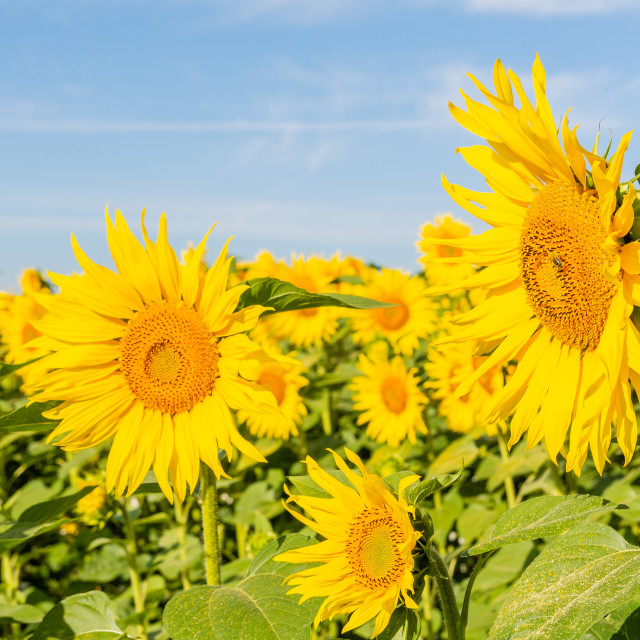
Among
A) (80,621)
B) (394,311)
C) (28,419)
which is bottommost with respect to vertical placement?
(80,621)

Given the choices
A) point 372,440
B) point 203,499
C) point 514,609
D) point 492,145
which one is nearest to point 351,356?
point 372,440

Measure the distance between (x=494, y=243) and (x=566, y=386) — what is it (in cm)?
37

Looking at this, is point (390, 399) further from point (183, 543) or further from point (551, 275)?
point (551, 275)

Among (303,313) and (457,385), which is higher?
(303,313)

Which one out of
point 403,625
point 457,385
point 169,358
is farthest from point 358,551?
point 457,385

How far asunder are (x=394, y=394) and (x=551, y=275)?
219 centimetres

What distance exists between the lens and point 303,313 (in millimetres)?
4344

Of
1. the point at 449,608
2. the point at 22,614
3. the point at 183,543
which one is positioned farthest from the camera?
the point at 183,543

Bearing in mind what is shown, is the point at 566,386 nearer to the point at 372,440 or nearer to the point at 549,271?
the point at 549,271

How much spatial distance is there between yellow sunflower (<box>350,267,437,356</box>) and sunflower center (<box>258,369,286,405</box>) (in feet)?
2.13

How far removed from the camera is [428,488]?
147cm

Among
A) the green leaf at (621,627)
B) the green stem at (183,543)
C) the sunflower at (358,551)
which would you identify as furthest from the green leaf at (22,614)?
the green leaf at (621,627)

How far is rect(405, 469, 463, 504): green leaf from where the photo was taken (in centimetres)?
146

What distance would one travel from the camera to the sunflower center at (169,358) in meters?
1.85
